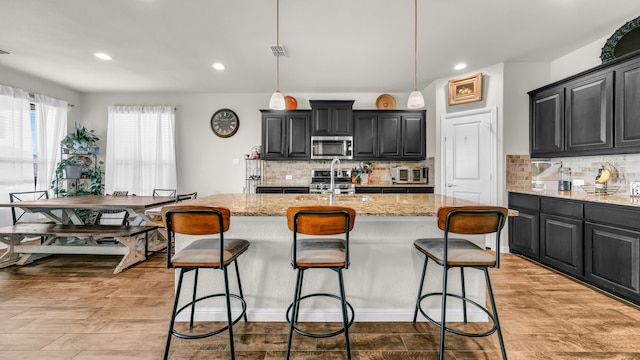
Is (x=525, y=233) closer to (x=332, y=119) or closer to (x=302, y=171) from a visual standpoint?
(x=332, y=119)

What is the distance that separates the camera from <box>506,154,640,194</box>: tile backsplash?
293cm

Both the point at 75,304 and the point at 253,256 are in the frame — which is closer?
the point at 253,256

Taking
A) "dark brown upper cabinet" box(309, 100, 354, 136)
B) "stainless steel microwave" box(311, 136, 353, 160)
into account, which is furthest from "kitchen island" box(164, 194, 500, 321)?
"dark brown upper cabinet" box(309, 100, 354, 136)

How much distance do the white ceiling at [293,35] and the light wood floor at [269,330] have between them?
2604mm

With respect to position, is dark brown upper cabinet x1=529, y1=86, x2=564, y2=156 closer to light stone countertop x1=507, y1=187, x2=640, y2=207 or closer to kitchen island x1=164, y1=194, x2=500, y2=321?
light stone countertop x1=507, y1=187, x2=640, y2=207

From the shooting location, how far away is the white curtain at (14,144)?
13.5 feet

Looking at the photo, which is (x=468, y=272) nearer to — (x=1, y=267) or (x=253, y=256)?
(x=253, y=256)

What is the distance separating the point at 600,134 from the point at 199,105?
19.3ft

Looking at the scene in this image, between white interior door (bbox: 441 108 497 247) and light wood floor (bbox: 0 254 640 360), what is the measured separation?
62.2 inches

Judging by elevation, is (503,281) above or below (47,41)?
below

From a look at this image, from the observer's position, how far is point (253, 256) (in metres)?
2.10

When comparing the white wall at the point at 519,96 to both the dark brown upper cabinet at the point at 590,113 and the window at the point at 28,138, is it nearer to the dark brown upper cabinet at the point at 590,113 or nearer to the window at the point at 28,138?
the dark brown upper cabinet at the point at 590,113

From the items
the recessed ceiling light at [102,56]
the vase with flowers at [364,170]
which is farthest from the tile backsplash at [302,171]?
the recessed ceiling light at [102,56]

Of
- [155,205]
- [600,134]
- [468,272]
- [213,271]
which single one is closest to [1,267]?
[155,205]
